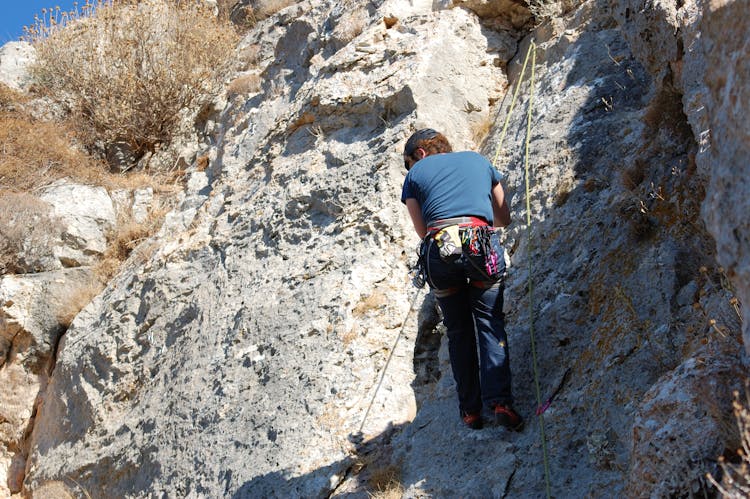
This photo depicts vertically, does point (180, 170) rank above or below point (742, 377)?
above

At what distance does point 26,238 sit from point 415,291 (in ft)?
17.7

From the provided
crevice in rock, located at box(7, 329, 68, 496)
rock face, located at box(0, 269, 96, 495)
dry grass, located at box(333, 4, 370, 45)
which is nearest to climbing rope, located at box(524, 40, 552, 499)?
dry grass, located at box(333, 4, 370, 45)

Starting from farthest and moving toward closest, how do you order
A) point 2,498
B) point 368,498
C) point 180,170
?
point 180,170 → point 2,498 → point 368,498

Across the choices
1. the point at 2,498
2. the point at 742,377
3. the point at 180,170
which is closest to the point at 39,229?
the point at 180,170

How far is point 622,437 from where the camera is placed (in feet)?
12.2

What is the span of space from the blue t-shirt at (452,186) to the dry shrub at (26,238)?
623 centimetres

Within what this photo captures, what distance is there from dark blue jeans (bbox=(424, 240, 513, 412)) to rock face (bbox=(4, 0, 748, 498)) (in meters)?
0.23

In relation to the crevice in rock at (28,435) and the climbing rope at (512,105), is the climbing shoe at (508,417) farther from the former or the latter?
the crevice in rock at (28,435)

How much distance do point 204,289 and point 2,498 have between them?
126 inches

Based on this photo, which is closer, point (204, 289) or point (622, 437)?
point (622, 437)

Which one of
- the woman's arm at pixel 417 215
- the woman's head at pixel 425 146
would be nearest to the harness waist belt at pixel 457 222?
the woman's arm at pixel 417 215

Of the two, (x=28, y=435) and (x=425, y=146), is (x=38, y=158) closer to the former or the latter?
(x=28, y=435)

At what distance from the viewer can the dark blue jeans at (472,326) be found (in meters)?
4.26

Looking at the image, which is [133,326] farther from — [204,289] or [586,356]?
[586,356]
